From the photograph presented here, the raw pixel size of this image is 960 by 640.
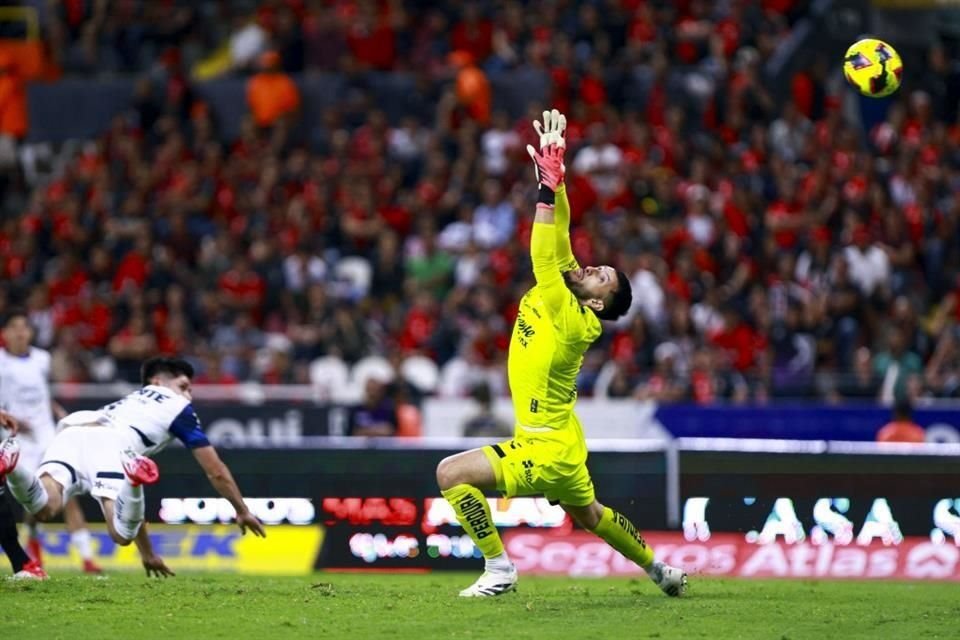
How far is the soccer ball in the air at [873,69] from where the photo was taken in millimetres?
14406

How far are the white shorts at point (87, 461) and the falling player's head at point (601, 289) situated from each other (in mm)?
3470

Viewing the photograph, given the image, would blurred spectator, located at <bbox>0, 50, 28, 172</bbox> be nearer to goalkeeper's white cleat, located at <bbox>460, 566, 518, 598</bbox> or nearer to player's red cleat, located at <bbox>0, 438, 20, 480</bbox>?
player's red cleat, located at <bbox>0, 438, 20, 480</bbox>

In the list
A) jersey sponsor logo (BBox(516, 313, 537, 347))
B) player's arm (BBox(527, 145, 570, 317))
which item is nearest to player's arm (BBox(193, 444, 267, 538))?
jersey sponsor logo (BBox(516, 313, 537, 347))

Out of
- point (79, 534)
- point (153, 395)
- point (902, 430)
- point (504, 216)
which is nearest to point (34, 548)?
point (79, 534)

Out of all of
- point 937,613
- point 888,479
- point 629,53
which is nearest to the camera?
point 937,613

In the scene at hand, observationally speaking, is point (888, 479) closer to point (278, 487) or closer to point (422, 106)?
point (278, 487)

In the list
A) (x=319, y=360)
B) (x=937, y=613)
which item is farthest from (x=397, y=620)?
(x=319, y=360)

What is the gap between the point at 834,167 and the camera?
2464cm

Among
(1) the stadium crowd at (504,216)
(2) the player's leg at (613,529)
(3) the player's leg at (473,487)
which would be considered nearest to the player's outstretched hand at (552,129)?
(3) the player's leg at (473,487)

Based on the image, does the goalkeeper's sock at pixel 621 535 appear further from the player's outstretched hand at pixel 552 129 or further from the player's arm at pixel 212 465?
the player's outstretched hand at pixel 552 129

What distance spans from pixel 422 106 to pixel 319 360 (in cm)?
572

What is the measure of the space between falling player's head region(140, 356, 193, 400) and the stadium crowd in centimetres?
924

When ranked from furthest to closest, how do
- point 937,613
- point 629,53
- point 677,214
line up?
point 629,53 < point 677,214 < point 937,613

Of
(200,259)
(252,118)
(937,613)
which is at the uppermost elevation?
(252,118)
